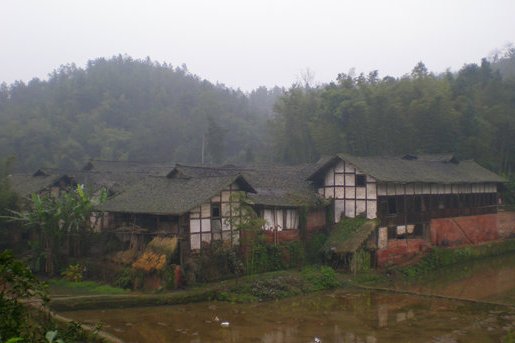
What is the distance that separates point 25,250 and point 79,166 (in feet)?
124

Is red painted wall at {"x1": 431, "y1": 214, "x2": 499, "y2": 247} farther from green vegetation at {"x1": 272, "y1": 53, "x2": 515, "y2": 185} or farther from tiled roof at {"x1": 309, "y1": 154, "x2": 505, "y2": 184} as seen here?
green vegetation at {"x1": 272, "y1": 53, "x2": 515, "y2": 185}

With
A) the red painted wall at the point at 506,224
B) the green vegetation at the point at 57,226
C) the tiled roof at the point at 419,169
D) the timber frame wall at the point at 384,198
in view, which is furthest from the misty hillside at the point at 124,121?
the green vegetation at the point at 57,226

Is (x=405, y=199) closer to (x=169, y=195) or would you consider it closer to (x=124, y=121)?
(x=169, y=195)

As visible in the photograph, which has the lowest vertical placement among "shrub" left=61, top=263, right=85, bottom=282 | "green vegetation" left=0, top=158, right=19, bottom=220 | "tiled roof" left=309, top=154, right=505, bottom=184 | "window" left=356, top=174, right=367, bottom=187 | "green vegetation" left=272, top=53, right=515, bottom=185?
"shrub" left=61, top=263, right=85, bottom=282

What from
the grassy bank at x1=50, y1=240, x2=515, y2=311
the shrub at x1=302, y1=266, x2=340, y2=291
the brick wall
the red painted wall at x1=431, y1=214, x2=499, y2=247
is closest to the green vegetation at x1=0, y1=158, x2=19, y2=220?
the grassy bank at x1=50, y1=240, x2=515, y2=311

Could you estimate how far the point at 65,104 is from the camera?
87000 millimetres

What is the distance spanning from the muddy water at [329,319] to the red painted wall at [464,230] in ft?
28.2

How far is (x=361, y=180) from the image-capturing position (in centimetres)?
3244

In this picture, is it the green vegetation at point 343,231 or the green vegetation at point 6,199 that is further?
the green vegetation at point 343,231

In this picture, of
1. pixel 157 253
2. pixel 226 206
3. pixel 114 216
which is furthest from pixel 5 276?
pixel 114 216

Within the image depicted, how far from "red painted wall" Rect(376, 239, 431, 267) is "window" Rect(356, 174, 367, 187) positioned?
354 centimetres

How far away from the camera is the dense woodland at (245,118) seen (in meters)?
44.2

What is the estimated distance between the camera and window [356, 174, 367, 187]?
3222 centimetres

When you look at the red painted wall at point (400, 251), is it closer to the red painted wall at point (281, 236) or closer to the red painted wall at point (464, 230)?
the red painted wall at point (464, 230)
